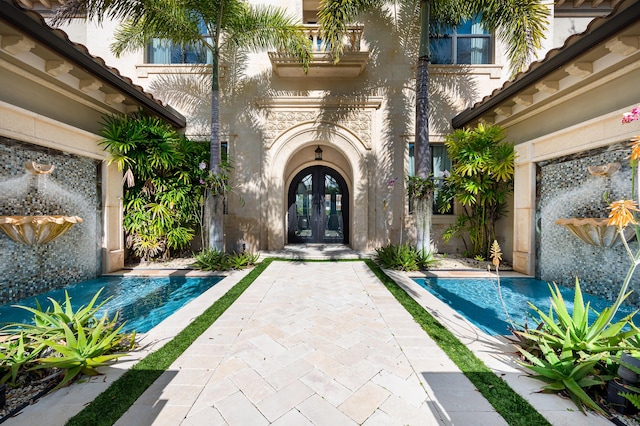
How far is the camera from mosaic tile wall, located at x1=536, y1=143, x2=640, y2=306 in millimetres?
4305

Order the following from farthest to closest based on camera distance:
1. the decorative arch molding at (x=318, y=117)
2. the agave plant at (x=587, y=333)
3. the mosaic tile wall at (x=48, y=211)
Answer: the decorative arch molding at (x=318, y=117) < the mosaic tile wall at (x=48, y=211) < the agave plant at (x=587, y=333)

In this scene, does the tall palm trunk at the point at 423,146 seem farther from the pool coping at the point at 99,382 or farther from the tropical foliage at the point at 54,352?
the tropical foliage at the point at 54,352

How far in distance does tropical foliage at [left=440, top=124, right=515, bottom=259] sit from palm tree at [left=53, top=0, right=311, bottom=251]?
16.8ft

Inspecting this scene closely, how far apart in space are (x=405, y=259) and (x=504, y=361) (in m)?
3.87

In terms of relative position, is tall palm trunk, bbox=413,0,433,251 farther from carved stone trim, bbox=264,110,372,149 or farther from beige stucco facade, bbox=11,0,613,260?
carved stone trim, bbox=264,110,372,149

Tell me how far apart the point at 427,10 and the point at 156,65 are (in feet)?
29.0

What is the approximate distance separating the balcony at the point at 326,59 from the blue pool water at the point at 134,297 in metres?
6.80

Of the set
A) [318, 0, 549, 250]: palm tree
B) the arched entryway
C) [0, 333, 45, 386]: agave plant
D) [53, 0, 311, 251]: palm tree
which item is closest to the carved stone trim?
[53, 0, 311, 251]: palm tree

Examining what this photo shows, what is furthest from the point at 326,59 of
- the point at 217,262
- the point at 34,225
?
the point at 34,225

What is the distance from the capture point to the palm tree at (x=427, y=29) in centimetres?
624

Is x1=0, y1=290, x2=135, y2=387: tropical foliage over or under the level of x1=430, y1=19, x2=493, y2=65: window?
under

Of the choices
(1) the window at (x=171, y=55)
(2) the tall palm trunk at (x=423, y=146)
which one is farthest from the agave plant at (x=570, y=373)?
(1) the window at (x=171, y=55)

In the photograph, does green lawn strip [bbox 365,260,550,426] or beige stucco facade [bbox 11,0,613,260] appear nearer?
green lawn strip [bbox 365,260,550,426]

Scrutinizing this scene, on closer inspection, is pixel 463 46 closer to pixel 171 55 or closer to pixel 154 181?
pixel 171 55
